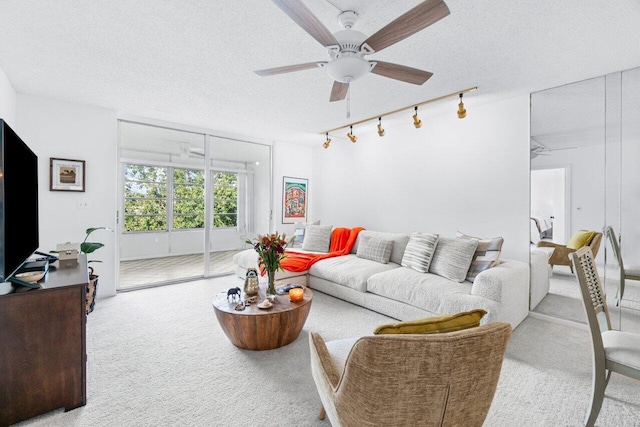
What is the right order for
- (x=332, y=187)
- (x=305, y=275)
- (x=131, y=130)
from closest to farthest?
(x=305, y=275) < (x=131, y=130) < (x=332, y=187)

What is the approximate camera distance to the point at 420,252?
3.48m

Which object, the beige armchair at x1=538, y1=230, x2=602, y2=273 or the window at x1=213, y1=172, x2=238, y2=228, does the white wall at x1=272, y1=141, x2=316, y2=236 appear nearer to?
the window at x1=213, y1=172, x2=238, y2=228

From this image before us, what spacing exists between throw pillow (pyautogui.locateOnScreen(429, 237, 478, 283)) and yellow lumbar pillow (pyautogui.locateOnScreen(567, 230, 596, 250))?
2.87 feet

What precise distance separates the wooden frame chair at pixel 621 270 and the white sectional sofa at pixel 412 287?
69 centimetres

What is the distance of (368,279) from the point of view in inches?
132

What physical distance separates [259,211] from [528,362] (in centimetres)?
482

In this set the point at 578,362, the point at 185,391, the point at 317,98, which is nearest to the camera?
the point at 185,391

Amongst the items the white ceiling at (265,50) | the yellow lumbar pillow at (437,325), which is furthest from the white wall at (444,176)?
the yellow lumbar pillow at (437,325)

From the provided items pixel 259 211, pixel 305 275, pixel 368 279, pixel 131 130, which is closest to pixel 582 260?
pixel 368 279

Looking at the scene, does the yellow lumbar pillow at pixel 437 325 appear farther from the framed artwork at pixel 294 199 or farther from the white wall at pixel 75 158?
the framed artwork at pixel 294 199

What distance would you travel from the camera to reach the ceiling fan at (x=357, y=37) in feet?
4.67

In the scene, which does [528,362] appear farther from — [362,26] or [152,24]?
[152,24]

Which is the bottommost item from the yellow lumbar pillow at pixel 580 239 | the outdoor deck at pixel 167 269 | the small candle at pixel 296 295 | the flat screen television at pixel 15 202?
the outdoor deck at pixel 167 269

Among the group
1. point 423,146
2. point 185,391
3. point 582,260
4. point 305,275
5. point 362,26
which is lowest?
point 185,391
